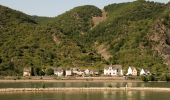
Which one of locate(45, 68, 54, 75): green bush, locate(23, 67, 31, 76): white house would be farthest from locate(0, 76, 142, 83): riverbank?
locate(45, 68, 54, 75): green bush

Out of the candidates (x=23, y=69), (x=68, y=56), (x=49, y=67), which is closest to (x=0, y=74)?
(x=23, y=69)

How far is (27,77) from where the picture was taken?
15512 centimetres

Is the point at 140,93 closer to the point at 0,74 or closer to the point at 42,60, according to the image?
the point at 0,74

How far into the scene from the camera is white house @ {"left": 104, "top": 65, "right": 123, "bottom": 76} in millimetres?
175512

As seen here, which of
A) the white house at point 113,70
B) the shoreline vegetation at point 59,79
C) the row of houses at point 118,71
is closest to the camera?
the shoreline vegetation at point 59,79

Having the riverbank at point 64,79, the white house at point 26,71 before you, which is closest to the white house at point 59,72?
the white house at point 26,71

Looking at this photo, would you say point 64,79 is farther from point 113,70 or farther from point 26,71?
point 113,70

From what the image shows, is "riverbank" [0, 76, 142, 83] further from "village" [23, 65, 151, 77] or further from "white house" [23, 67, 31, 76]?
"village" [23, 65, 151, 77]

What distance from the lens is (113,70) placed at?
17950 centimetres

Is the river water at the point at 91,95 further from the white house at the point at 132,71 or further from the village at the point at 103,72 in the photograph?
the white house at the point at 132,71

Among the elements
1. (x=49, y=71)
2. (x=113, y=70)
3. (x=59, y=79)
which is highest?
(x=113, y=70)

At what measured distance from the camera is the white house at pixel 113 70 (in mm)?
175512

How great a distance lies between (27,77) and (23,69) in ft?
50.2

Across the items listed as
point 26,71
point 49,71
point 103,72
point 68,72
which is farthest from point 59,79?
point 103,72
